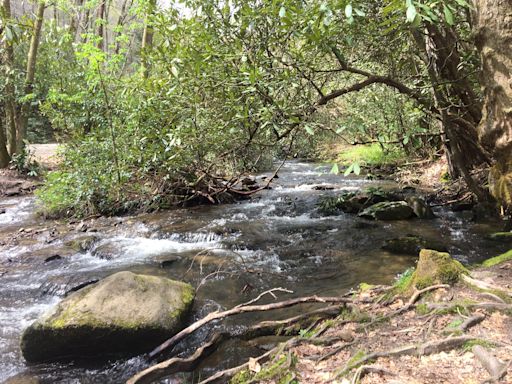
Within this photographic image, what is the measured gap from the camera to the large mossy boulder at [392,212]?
11055 millimetres

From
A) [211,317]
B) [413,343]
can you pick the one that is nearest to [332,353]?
[413,343]

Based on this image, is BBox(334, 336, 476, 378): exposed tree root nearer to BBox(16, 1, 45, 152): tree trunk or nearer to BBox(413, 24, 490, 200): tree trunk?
BBox(413, 24, 490, 200): tree trunk

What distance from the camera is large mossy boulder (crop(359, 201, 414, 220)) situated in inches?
435

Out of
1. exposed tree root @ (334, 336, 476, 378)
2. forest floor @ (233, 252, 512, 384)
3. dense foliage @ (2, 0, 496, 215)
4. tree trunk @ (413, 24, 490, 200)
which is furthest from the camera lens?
tree trunk @ (413, 24, 490, 200)

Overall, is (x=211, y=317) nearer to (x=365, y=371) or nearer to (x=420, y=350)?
(x=365, y=371)

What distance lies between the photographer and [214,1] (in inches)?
213

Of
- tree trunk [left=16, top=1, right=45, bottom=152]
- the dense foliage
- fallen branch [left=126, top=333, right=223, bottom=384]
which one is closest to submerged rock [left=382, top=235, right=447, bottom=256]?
the dense foliage

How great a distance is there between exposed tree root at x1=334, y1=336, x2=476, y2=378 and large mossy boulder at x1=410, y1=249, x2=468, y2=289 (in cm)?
128

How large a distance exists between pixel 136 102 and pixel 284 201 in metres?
6.14

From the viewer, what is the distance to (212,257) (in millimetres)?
8492

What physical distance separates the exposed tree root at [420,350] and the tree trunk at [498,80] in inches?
93.2

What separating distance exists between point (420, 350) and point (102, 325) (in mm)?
3737

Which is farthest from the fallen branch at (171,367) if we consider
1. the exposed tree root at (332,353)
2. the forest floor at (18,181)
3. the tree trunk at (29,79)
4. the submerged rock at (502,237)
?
the tree trunk at (29,79)

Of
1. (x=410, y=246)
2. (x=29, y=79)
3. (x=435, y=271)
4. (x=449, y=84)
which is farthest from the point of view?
(x=29, y=79)
